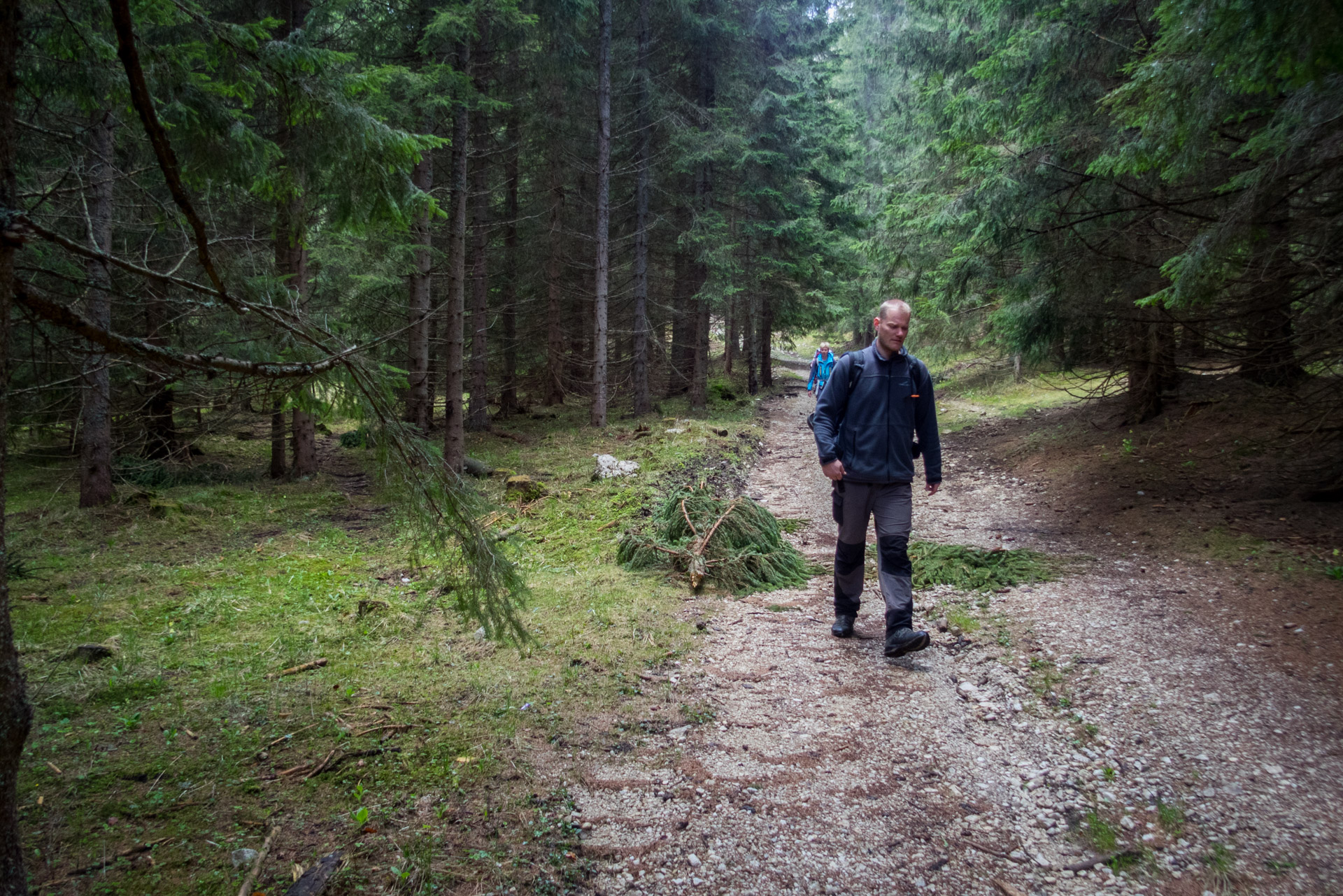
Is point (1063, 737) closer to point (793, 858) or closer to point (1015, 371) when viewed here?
point (793, 858)

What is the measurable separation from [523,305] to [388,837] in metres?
19.2

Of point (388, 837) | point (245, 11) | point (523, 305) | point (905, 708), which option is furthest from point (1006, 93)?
point (523, 305)

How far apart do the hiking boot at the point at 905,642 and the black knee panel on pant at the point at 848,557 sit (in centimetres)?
57

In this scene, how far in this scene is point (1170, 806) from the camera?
3.14 metres

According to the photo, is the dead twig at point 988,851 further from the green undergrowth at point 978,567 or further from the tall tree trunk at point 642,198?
the tall tree trunk at point 642,198

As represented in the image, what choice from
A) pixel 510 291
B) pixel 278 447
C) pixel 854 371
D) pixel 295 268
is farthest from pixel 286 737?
pixel 510 291

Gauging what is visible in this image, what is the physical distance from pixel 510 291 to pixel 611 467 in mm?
10766

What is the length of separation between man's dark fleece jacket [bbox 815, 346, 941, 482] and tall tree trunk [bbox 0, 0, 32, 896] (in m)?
4.32

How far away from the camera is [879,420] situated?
16.4 feet

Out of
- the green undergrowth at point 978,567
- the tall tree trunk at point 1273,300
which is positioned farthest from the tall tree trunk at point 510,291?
the tall tree trunk at point 1273,300

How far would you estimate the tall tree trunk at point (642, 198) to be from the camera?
1828cm

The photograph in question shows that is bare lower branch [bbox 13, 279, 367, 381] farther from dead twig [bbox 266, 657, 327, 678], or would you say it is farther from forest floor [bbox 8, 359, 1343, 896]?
dead twig [bbox 266, 657, 327, 678]

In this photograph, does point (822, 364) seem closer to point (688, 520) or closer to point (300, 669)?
point (688, 520)

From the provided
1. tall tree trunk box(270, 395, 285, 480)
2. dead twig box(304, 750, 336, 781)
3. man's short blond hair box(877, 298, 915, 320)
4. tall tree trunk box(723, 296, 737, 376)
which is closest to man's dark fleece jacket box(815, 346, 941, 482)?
man's short blond hair box(877, 298, 915, 320)
